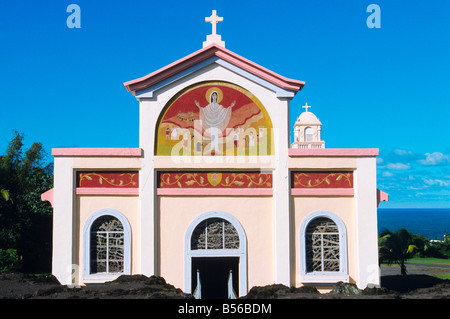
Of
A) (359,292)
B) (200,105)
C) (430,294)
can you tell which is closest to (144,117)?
(200,105)

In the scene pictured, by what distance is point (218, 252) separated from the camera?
16.2 m

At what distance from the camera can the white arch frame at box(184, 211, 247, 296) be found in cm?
1606

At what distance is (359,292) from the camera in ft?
49.6

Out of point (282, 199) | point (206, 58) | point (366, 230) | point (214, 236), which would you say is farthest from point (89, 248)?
point (366, 230)

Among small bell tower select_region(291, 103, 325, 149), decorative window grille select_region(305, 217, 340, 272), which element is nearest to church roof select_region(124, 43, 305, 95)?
decorative window grille select_region(305, 217, 340, 272)

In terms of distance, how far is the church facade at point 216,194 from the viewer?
16.1 metres

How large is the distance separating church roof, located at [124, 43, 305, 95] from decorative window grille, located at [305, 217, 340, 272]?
14.1 ft

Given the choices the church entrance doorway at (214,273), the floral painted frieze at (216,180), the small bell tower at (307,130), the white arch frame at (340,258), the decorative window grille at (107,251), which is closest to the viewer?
the white arch frame at (340,258)

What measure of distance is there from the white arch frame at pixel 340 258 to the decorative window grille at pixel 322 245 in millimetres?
140

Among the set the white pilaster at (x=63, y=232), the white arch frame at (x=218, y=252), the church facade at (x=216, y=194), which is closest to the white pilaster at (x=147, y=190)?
the church facade at (x=216, y=194)

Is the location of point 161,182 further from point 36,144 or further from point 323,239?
point 36,144

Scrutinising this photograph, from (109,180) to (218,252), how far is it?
411 cm

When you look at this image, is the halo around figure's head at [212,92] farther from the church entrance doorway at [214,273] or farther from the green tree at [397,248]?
the green tree at [397,248]

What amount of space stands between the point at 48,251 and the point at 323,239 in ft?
60.5
